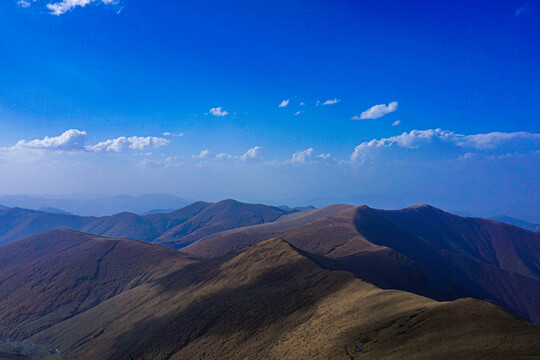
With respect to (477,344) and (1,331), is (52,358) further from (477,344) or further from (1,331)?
(477,344)

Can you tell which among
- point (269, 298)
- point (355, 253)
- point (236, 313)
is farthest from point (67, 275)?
point (355, 253)

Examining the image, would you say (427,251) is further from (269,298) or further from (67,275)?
(67,275)

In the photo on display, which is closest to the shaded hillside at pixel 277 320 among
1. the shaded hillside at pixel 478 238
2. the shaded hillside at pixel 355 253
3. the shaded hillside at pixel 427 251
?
the shaded hillside at pixel 355 253

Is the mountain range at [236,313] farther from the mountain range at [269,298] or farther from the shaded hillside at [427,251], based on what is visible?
the shaded hillside at [427,251]

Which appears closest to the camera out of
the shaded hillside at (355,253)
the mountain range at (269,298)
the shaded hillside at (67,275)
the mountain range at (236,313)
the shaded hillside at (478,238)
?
the mountain range at (236,313)

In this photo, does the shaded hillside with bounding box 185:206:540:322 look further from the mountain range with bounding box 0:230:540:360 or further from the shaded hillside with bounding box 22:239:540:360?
the mountain range with bounding box 0:230:540:360

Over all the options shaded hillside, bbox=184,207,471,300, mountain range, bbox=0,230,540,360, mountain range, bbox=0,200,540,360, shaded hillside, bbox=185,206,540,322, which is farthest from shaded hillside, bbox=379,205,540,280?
mountain range, bbox=0,230,540,360
